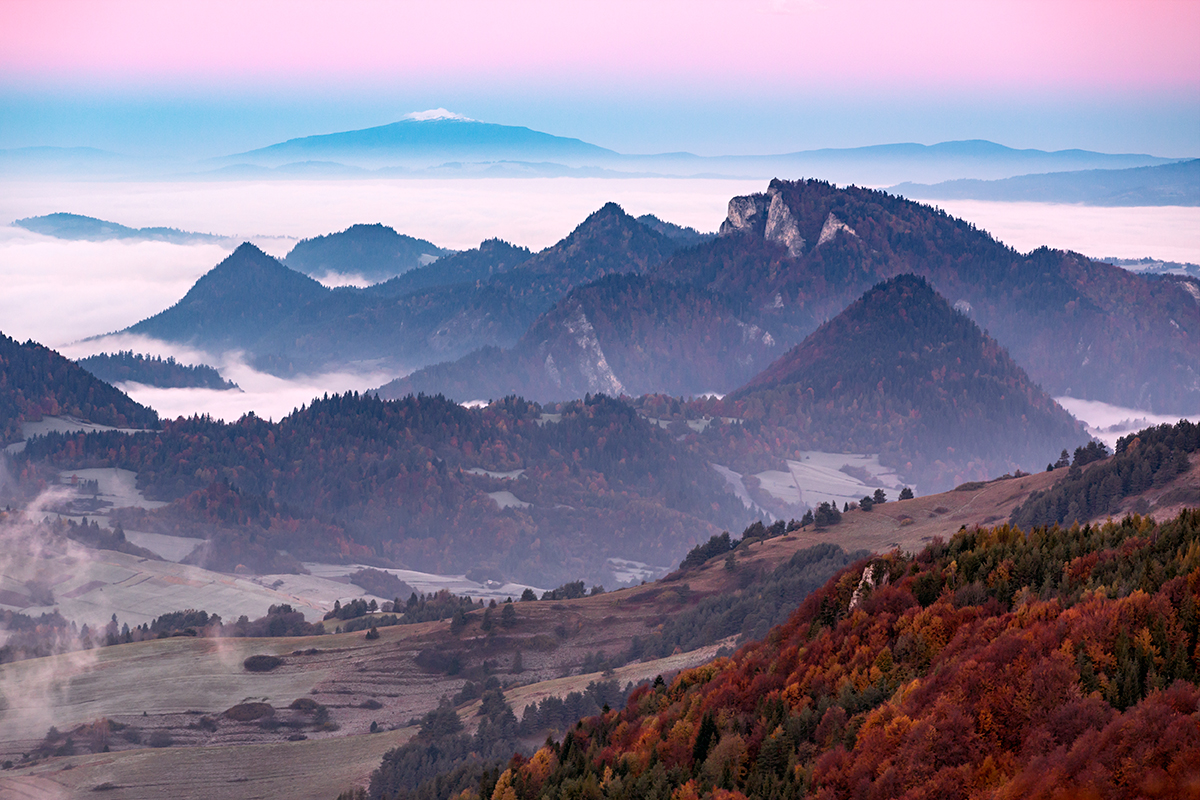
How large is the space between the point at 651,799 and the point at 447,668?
105941 mm

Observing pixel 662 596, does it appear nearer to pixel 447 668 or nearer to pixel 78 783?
pixel 447 668

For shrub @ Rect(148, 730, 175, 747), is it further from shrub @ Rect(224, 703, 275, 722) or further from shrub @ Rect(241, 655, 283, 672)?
shrub @ Rect(241, 655, 283, 672)

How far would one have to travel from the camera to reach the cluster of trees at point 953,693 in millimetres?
38906

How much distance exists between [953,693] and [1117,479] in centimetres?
9769

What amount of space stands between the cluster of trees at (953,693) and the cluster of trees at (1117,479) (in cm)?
7296

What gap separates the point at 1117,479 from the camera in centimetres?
13100

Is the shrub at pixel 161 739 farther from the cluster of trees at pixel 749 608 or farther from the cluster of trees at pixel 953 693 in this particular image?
the cluster of trees at pixel 953 693

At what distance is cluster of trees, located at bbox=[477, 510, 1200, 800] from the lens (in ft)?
128

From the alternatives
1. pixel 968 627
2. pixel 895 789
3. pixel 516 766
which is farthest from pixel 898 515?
pixel 895 789

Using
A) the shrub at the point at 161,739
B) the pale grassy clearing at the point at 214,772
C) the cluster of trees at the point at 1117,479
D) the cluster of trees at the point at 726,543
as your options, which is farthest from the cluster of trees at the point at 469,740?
the cluster of trees at the point at 726,543

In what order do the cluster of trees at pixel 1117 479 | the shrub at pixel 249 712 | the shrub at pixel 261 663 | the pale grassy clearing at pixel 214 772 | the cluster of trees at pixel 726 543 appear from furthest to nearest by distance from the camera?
the cluster of trees at pixel 726 543, the shrub at pixel 261 663, the shrub at pixel 249 712, the cluster of trees at pixel 1117 479, the pale grassy clearing at pixel 214 772

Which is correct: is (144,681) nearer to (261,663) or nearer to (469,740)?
(261,663)

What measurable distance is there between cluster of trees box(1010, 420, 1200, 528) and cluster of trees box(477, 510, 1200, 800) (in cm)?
7296

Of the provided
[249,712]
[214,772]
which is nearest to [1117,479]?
[214,772]
